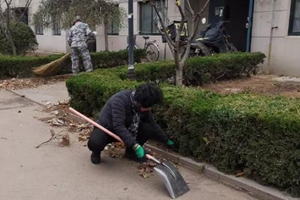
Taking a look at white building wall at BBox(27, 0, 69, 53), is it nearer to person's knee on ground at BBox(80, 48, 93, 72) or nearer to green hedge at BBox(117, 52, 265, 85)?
person's knee on ground at BBox(80, 48, 93, 72)

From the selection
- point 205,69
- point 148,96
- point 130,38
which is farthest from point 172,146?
point 205,69

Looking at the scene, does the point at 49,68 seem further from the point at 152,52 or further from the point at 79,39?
the point at 152,52

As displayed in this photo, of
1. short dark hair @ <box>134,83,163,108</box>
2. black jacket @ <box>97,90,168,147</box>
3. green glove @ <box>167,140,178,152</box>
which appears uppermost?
short dark hair @ <box>134,83,163,108</box>

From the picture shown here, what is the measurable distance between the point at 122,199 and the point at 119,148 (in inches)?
52.4

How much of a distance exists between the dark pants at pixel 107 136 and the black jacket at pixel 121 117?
0.04 meters

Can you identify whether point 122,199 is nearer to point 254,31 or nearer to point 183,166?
point 183,166

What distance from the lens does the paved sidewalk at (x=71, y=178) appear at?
338cm

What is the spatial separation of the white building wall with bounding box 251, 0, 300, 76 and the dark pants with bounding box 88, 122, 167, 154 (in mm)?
7307

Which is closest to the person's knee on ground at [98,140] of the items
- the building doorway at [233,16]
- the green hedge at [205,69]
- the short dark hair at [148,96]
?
the short dark hair at [148,96]

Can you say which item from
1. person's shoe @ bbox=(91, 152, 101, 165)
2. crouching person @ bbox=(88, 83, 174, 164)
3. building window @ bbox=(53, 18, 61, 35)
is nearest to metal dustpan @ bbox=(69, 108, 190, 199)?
crouching person @ bbox=(88, 83, 174, 164)

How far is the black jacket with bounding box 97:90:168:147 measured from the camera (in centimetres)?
362

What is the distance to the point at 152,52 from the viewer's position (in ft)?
45.2

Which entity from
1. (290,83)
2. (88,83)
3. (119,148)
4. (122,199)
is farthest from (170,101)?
(290,83)

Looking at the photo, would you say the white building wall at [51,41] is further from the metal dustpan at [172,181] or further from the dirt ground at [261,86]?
the metal dustpan at [172,181]
